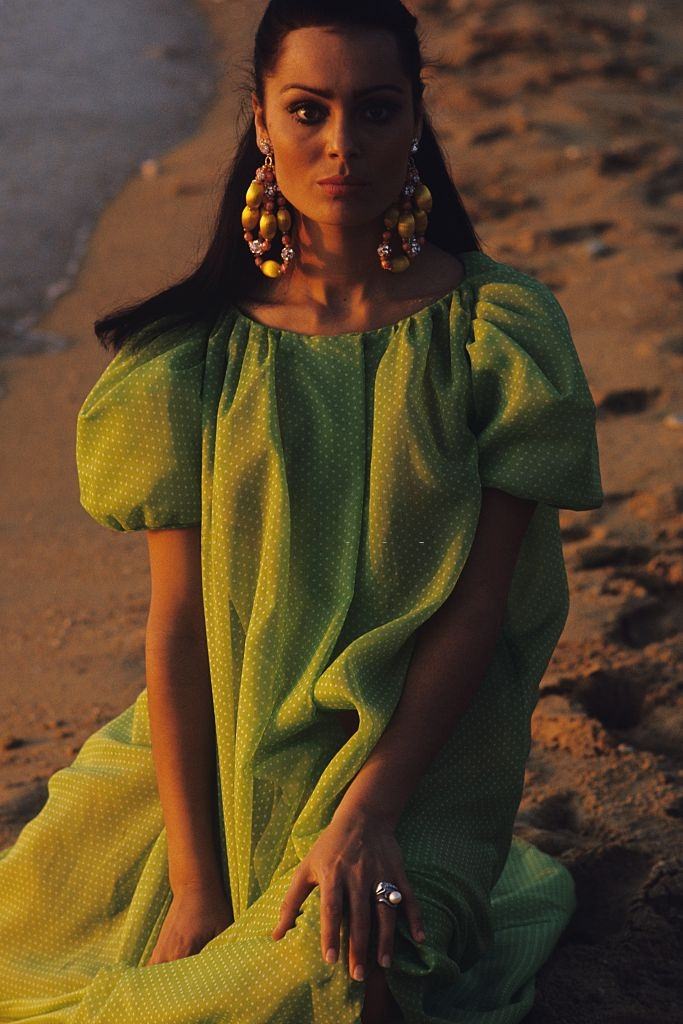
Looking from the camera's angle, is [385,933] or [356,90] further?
[356,90]

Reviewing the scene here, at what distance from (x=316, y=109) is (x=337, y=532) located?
27.0 inches

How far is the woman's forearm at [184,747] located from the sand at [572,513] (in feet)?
2.22

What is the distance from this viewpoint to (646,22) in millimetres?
12164

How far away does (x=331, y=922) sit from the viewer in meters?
2.39

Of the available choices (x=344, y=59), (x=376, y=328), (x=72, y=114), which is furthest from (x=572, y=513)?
(x=72, y=114)

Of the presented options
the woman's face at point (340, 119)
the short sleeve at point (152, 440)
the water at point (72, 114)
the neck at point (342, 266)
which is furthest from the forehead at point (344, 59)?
the water at point (72, 114)

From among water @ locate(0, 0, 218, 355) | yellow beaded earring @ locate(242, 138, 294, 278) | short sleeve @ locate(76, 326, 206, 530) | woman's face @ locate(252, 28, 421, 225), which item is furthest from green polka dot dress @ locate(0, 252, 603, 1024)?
water @ locate(0, 0, 218, 355)

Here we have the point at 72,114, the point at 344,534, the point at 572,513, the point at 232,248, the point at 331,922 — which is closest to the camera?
the point at 331,922

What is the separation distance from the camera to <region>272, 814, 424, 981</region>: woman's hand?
2.39 m

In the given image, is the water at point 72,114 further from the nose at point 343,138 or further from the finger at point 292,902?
the finger at point 292,902

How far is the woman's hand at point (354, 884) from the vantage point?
239 cm

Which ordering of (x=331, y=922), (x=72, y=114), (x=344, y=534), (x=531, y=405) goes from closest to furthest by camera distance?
(x=331, y=922)
(x=531, y=405)
(x=344, y=534)
(x=72, y=114)

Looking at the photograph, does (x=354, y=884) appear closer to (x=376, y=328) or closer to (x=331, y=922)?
(x=331, y=922)

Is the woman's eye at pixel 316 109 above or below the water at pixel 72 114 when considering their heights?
above
